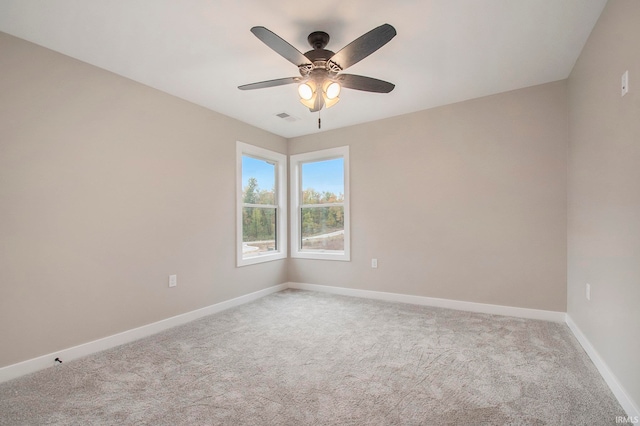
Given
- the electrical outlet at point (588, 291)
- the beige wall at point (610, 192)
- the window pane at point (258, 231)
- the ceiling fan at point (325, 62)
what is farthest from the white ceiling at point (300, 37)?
the electrical outlet at point (588, 291)

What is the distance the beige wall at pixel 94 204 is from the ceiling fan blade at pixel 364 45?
6.83 feet

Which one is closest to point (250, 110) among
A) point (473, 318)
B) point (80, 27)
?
point (80, 27)

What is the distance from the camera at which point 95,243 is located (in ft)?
8.46

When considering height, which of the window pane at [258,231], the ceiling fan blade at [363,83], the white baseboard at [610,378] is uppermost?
the ceiling fan blade at [363,83]

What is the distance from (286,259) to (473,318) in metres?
2.76

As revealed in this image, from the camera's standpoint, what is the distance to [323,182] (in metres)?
4.70

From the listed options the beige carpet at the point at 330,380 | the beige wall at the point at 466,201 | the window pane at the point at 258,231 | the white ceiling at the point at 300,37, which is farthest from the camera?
the window pane at the point at 258,231

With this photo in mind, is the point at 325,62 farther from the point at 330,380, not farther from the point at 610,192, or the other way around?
the point at 330,380

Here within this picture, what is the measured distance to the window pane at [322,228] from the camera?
179 inches

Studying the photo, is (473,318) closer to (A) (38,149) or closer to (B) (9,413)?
(B) (9,413)

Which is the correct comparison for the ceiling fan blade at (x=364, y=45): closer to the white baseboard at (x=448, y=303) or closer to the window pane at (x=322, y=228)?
the window pane at (x=322, y=228)

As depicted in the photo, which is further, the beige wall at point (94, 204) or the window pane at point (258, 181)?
the window pane at point (258, 181)
